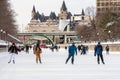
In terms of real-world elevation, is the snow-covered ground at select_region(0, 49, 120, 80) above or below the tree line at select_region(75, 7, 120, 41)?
below

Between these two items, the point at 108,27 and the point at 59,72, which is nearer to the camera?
the point at 59,72

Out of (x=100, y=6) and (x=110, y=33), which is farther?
(x=100, y=6)

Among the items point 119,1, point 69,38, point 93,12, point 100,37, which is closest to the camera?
point 100,37

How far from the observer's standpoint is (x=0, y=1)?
57969 millimetres

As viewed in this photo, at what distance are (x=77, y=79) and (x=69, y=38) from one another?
553 feet

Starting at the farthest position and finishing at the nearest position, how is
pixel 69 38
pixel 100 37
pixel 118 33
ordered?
pixel 69 38
pixel 100 37
pixel 118 33

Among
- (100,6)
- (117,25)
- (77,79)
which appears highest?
(100,6)

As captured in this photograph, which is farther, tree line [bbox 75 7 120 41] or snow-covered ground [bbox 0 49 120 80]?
tree line [bbox 75 7 120 41]

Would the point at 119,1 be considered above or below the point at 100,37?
above

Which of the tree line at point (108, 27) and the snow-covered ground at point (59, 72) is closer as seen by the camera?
the snow-covered ground at point (59, 72)

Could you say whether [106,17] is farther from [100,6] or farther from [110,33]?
[100,6]

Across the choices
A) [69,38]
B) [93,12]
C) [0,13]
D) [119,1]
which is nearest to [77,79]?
[0,13]

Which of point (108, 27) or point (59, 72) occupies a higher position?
point (108, 27)

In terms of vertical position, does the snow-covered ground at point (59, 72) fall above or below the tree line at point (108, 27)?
below
